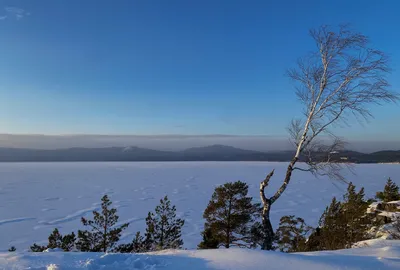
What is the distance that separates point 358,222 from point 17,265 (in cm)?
1242

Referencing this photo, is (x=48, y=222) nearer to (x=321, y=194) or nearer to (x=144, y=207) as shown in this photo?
(x=144, y=207)

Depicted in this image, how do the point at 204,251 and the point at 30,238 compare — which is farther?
the point at 30,238

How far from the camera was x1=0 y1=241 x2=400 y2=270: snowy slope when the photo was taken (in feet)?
12.1

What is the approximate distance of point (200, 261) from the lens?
4.05 metres

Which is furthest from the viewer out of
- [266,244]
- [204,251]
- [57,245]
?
[57,245]

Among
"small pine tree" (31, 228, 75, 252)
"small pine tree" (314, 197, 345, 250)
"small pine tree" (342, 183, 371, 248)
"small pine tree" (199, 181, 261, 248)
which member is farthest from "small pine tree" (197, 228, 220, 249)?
"small pine tree" (342, 183, 371, 248)

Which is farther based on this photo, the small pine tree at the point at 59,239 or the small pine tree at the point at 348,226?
the small pine tree at the point at 348,226

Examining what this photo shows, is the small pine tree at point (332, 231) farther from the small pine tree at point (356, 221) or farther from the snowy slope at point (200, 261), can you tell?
the snowy slope at point (200, 261)

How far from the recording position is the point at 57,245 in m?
10.7

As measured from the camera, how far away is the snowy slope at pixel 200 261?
12.1 feet

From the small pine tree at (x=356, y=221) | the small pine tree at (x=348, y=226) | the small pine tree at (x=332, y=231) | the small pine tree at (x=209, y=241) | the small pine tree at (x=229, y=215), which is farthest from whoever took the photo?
the small pine tree at (x=229, y=215)

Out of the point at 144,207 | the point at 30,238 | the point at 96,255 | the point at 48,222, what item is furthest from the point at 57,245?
the point at 144,207

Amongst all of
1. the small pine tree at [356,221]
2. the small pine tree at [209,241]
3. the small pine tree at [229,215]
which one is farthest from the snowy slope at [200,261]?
the small pine tree at [229,215]

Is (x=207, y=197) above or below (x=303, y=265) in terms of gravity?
below
